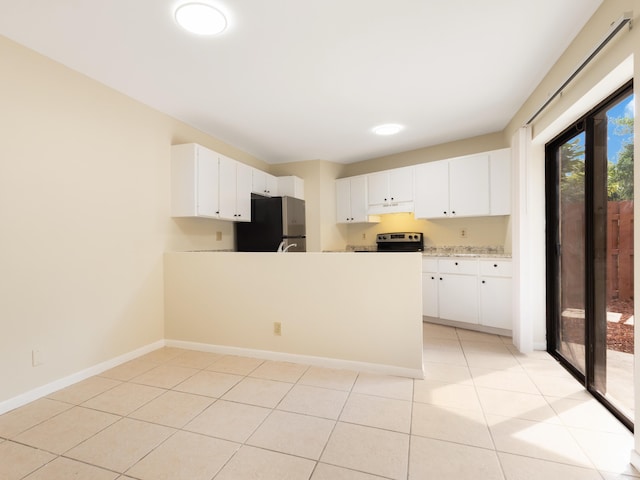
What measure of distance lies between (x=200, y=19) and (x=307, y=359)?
265cm

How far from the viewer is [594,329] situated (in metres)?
2.26

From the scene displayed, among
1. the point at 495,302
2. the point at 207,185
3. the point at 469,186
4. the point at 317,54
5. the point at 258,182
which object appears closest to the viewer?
the point at 317,54

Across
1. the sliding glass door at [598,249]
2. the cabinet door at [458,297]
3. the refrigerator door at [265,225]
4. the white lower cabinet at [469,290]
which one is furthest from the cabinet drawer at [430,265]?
the refrigerator door at [265,225]

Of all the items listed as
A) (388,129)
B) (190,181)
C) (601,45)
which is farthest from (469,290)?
(190,181)

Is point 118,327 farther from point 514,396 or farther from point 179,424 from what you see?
point 514,396

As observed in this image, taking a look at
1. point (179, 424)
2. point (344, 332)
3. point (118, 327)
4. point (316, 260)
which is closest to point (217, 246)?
point (118, 327)

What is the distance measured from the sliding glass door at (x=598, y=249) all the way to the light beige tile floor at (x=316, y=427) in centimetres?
22

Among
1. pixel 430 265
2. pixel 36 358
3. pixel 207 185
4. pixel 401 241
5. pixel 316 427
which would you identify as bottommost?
pixel 316 427

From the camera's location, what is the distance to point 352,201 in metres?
5.17

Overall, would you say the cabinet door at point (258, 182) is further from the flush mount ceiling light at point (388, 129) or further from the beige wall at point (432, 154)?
the flush mount ceiling light at point (388, 129)

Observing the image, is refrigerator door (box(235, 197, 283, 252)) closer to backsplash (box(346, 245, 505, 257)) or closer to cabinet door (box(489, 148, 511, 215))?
backsplash (box(346, 245, 505, 257))

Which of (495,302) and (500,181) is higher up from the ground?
(500,181)

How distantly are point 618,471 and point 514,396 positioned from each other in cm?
74

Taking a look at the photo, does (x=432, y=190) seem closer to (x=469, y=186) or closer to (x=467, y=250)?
(x=469, y=186)
